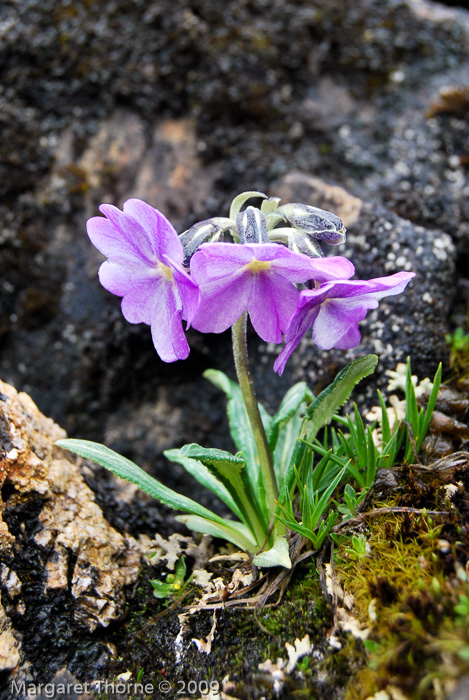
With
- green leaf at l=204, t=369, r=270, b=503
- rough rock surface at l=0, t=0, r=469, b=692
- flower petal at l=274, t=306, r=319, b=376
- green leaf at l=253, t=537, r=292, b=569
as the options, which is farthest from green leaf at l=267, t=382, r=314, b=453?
A: flower petal at l=274, t=306, r=319, b=376

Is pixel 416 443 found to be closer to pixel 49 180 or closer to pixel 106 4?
pixel 49 180

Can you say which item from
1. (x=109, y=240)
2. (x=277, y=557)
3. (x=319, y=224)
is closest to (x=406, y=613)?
(x=277, y=557)

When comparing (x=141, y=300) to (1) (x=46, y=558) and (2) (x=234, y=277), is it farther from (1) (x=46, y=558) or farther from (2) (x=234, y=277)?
(1) (x=46, y=558)

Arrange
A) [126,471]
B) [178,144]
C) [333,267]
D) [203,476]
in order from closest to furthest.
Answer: [333,267]
[126,471]
[203,476]
[178,144]

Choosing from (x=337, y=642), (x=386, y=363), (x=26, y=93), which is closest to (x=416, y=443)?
(x=386, y=363)

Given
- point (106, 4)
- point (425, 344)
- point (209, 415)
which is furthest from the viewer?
point (106, 4)

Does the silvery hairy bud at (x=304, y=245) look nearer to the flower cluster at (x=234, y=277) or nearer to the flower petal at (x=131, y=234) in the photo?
the flower cluster at (x=234, y=277)
